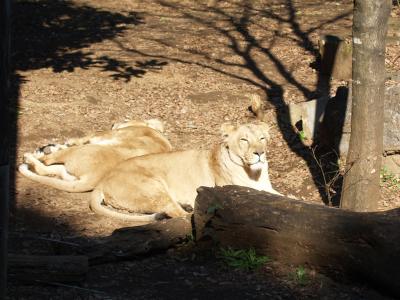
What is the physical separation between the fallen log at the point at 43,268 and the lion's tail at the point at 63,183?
2840 millimetres

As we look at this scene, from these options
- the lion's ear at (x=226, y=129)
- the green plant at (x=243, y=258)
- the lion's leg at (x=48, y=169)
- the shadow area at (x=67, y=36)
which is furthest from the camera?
the shadow area at (x=67, y=36)

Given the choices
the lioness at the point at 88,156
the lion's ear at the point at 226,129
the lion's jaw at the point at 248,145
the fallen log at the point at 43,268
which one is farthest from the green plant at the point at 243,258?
the lioness at the point at 88,156

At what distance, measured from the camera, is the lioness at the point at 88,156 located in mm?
8695

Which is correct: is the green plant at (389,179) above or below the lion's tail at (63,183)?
above

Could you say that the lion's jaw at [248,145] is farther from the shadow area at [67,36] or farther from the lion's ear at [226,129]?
the shadow area at [67,36]


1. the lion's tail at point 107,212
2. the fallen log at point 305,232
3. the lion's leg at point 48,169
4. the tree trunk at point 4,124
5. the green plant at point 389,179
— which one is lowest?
the lion's tail at point 107,212

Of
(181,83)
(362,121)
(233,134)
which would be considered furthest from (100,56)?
(362,121)

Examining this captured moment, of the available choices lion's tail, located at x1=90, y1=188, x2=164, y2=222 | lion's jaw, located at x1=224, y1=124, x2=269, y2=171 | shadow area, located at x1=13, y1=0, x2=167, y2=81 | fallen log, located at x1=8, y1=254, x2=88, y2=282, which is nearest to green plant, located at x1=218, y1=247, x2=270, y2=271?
fallen log, located at x1=8, y1=254, x2=88, y2=282

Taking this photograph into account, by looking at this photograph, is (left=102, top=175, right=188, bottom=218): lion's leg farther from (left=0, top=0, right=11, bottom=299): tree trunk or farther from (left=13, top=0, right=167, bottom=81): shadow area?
(left=13, top=0, right=167, bottom=81): shadow area

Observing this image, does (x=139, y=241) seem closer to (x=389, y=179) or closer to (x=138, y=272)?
(x=138, y=272)

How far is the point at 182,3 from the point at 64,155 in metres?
9.01

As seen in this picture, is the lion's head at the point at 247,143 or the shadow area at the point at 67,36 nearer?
the lion's head at the point at 247,143

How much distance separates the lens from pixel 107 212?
8.03 meters

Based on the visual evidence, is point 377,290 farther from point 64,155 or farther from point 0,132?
point 64,155
